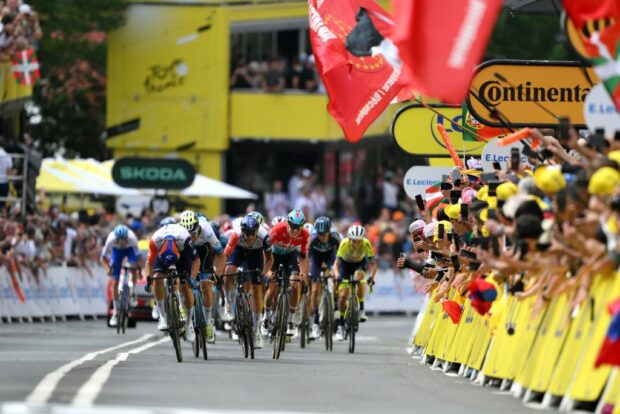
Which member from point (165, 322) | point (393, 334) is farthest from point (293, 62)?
point (165, 322)

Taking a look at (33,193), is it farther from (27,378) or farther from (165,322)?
(27,378)

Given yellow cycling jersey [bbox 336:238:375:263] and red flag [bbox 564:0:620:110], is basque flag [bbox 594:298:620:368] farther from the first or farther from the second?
yellow cycling jersey [bbox 336:238:375:263]

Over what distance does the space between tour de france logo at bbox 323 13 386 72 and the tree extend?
80.1 feet

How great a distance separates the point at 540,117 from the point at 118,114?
31.2 m

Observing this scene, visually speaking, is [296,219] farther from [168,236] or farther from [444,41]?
[444,41]

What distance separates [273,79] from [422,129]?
85.2 ft

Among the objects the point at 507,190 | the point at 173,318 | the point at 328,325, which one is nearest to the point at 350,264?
the point at 328,325

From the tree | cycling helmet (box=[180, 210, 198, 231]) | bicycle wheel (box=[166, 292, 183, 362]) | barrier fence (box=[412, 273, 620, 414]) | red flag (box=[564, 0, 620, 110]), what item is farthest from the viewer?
the tree

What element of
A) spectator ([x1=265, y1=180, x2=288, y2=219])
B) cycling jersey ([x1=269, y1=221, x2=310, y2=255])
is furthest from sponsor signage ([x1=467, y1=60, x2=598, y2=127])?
spectator ([x1=265, y1=180, x2=288, y2=219])

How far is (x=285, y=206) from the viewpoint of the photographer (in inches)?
1964

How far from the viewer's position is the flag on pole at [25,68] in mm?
39062

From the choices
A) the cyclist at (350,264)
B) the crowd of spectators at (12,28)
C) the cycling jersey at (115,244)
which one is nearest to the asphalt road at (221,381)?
the cyclist at (350,264)

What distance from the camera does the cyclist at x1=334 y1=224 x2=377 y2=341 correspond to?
91.5 ft

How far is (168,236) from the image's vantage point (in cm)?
2262
